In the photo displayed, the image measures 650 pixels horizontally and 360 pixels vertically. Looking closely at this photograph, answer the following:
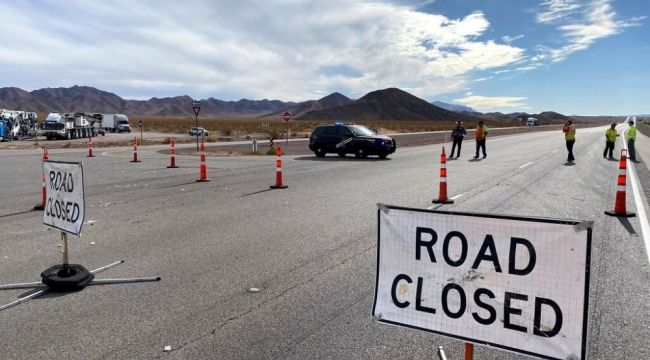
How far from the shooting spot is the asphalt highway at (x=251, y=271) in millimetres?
3977

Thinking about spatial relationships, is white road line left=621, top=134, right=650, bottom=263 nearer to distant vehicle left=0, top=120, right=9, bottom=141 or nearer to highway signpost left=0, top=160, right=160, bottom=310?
highway signpost left=0, top=160, right=160, bottom=310

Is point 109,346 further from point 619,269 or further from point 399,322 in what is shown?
point 619,269

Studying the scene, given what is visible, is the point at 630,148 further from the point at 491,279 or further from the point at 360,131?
the point at 491,279

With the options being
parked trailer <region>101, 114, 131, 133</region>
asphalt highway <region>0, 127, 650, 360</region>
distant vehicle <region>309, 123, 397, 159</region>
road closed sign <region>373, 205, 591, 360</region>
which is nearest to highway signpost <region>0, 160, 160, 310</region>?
asphalt highway <region>0, 127, 650, 360</region>

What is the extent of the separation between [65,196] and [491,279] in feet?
15.7

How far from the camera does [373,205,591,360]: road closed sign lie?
261 centimetres

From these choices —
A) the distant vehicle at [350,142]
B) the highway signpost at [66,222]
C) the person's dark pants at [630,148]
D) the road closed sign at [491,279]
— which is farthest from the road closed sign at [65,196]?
the person's dark pants at [630,148]

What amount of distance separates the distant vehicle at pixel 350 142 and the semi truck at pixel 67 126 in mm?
29378

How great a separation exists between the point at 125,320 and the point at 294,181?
10570mm

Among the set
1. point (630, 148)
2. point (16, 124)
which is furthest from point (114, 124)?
point (630, 148)

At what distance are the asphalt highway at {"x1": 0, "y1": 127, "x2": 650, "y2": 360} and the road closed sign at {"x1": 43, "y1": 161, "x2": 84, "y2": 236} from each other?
68 centimetres

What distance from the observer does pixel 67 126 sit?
1978 inches

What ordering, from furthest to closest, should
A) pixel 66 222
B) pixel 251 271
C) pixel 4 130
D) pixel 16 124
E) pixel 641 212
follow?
pixel 16 124, pixel 4 130, pixel 641 212, pixel 251 271, pixel 66 222

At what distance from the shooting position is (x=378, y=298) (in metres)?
3.18
